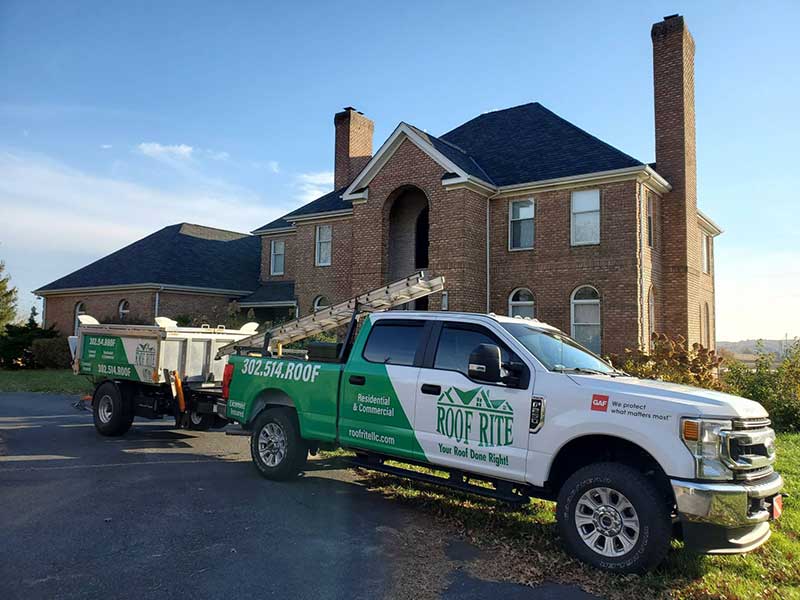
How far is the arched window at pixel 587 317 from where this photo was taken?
1680 centimetres

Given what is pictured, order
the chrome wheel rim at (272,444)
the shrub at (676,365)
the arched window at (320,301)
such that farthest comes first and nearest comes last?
the arched window at (320,301)
the shrub at (676,365)
the chrome wheel rim at (272,444)

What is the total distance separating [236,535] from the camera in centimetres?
530

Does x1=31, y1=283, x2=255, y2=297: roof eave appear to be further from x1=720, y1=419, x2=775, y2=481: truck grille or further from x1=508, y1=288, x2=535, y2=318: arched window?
x1=720, y1=419, x2=775, y2=481: truck grille

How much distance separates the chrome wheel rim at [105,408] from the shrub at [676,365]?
9981mm

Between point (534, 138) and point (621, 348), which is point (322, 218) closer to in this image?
point (534, 138)

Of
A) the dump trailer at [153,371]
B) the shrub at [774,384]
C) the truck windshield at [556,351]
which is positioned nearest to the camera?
the truck windshield at [556,351]

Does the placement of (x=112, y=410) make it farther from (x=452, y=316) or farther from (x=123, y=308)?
(x=123, y=308)

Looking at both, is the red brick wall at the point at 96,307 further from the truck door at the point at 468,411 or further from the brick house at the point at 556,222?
the truck door at the point at 468,411

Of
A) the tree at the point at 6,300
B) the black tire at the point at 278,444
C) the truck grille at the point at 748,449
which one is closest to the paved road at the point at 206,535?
the black tire at the point at 278,444

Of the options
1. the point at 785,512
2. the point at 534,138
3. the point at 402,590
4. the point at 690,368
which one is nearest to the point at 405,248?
the point at 534,138

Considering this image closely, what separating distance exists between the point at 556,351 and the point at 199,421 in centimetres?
629

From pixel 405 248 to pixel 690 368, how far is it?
422 inches

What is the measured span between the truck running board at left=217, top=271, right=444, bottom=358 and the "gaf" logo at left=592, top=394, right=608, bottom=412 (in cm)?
298

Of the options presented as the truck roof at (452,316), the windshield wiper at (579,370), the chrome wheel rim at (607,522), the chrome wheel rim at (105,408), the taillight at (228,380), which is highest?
the truck roof at (452,316)
